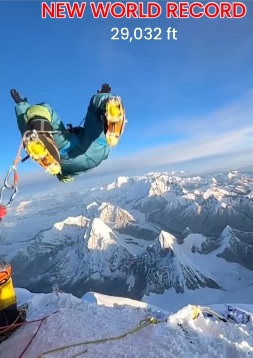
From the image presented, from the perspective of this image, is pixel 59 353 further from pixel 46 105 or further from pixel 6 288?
pixel 46 105

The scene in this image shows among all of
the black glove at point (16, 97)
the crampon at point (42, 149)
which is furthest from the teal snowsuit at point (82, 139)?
the crampon at point (42, 149)

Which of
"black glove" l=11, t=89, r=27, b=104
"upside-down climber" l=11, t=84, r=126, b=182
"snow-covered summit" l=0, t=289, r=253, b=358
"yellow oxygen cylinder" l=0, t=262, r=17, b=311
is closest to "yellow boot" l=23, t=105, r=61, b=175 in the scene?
"upside-down climber" l=11, t=84, r=126, b=182

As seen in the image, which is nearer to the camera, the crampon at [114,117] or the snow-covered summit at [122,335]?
the crampon at [114,117]

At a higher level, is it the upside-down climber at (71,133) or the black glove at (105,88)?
the black glove at (105,88)

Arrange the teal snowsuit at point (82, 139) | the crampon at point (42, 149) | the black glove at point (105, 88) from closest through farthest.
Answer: the crampon at point (42, 149) < the teal snowsuit at point (82, 139) < the black glove at point (105, 88)

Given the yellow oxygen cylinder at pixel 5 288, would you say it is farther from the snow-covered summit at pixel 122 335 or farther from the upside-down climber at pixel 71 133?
the upside-down climber at pixel 71 133

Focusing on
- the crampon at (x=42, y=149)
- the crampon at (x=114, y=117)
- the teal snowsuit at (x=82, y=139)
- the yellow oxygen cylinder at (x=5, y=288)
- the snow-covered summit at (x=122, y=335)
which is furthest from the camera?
the yellow oxygen cylinder at (x=5, y=288)

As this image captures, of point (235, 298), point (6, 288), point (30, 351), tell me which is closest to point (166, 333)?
point (30, 351)
